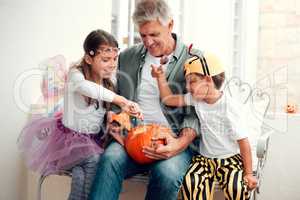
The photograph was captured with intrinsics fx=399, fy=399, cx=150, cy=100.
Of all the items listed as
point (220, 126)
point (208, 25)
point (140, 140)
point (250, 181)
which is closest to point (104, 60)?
point (140, 140)

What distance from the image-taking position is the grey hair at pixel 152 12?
69.3 inches

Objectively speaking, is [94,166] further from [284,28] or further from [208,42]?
[284,28]

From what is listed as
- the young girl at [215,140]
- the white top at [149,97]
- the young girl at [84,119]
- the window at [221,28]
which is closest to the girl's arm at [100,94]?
the young girl at [84,119]

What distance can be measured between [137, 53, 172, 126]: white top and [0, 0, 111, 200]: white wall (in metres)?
0.77

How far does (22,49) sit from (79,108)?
708 millimetres

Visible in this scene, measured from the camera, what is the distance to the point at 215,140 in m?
1.65

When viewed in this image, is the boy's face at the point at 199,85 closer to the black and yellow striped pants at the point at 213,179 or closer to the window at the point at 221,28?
the black and yellow striped pants at the point at 213,179

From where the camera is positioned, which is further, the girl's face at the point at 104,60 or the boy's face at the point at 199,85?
the girl's face at the point at 104,60

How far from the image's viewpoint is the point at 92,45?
1770 millimetres

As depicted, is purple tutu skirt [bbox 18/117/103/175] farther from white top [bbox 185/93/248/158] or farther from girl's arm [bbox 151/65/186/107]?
white top [bbox 185/93/248/158]

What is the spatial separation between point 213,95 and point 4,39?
3.92ft

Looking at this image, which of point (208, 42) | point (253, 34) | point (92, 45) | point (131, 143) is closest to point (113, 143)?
point (131, 143)

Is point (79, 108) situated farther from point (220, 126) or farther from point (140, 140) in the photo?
point (220, 126)

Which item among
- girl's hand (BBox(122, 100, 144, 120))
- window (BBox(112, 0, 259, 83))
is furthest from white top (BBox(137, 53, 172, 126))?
window (BBox(112, 0, 259, 83))
